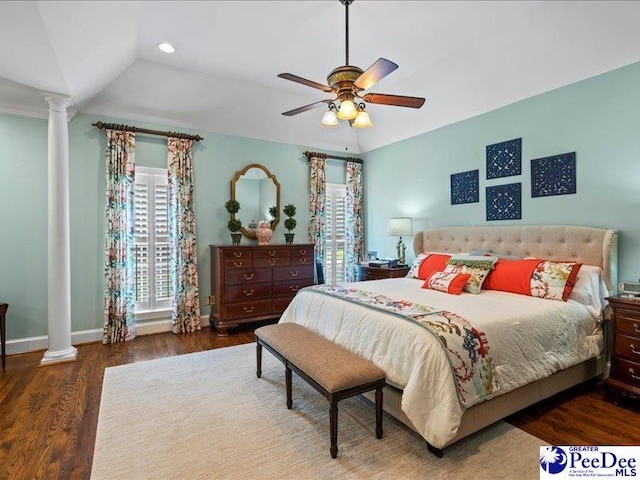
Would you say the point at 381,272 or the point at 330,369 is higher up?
the point at 381,272

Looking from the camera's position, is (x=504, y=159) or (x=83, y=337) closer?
(x=504, y=159)

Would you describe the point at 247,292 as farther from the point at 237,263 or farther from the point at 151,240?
the point at 151,240

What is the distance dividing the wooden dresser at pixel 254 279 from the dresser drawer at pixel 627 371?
3.56 metres

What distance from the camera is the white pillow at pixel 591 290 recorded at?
2874 millimetres

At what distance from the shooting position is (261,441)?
2.19 m

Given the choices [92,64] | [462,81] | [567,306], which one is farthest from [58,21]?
[567,306]

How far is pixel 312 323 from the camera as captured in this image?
3.08 meters

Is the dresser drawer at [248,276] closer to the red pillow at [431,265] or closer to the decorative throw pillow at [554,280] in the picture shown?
the red pillow at [431,265]

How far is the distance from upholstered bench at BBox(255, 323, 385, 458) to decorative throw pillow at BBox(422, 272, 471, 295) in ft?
4.48

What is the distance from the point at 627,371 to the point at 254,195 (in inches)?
183

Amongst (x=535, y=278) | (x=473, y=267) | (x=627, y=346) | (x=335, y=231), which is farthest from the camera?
(x=335, y=231)

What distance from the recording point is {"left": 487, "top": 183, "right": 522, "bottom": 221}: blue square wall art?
3.86m

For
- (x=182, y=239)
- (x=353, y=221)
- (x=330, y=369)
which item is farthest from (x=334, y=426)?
(x=353, y=221)

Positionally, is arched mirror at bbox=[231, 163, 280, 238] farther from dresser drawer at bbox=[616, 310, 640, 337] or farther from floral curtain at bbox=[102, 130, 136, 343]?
dresser drawer at bbox=[616, 310, 640, 337]
